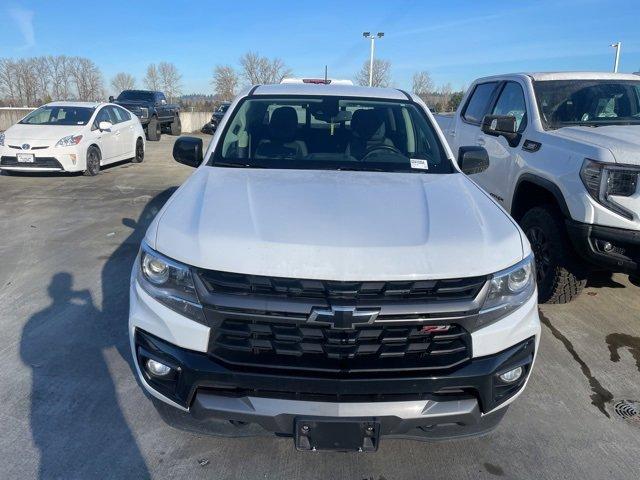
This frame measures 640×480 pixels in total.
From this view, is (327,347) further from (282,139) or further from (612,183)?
(612,183)

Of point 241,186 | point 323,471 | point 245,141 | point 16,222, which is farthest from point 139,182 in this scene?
point 323,471

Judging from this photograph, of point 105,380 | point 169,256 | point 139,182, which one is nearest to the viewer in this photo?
point 169,256

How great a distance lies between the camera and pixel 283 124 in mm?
3854

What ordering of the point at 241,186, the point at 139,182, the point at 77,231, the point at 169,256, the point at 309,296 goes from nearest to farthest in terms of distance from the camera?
the point at 309,296 → the point at 169,256 → the point at 241,186 → the point at 77,231 → the point at 139,182

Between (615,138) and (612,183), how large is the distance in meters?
0.48

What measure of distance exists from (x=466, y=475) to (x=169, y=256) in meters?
1.78

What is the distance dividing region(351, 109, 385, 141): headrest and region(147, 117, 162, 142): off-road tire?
1772cm

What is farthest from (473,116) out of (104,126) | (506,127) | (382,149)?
(104,126)

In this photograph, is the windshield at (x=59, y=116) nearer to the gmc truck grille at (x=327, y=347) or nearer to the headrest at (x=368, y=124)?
the headrest at (x=368, y=124)

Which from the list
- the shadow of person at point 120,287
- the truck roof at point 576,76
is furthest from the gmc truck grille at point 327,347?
the truck roof at point 576,76

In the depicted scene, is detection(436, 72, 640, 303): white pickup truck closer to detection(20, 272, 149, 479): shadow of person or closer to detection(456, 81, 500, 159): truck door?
detection(456, 81, 500, 159): truck door

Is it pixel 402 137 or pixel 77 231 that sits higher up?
pixel 402 137

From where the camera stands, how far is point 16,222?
288 inches

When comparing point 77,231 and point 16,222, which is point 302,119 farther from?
point 16,222
